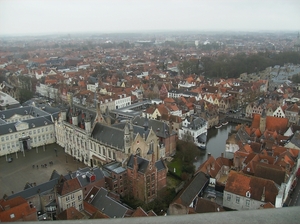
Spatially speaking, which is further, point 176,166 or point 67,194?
point 176,166

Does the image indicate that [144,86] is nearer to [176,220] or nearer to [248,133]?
[248,133]

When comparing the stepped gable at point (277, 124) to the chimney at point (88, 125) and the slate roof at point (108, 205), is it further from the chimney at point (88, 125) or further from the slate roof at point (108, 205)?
the slate roof at point (108, 205)

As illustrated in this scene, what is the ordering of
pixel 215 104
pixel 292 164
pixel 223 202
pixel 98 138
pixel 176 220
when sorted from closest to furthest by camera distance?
1. pixel 176 220
2. pixel 223 202
3. pixel 292 164
4. pixel 98 138
5. pixel 215 104

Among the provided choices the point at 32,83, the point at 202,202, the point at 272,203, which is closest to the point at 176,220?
the point at 202,202

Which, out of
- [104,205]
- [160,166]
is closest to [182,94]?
[160,166]

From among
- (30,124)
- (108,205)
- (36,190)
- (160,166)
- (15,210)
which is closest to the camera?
(15,210)

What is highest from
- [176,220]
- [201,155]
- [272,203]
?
[176,220]

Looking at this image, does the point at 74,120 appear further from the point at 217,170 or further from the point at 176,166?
the point at 217,170
